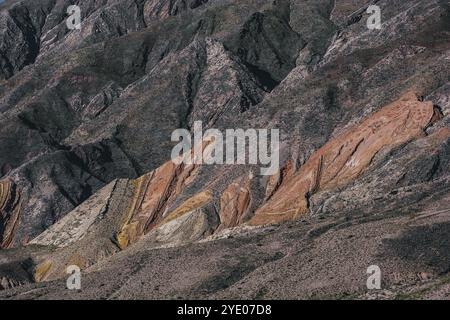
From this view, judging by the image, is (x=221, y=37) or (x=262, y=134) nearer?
(x=262, y=134)

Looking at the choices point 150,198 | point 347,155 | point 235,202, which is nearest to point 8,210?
point 150,198

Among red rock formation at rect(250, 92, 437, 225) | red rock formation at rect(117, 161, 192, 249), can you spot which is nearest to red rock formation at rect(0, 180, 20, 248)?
red rock formation at rect(117, 161, 192, 249)

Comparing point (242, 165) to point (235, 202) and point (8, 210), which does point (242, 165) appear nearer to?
point (235, 202)

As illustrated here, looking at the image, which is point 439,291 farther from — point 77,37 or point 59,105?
point 77,37

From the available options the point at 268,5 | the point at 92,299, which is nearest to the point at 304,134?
the point at 92,299

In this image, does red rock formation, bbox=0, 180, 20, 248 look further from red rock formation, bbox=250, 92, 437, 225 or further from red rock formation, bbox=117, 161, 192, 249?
red rock formation, bbox=250, 92, 437, 225

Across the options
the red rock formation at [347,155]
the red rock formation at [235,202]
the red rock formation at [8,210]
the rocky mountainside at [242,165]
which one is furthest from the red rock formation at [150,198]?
the red rock formation at [8,210]
